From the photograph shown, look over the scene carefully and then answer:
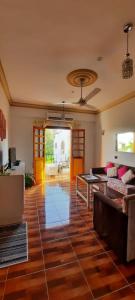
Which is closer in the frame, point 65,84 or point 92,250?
point 92,250

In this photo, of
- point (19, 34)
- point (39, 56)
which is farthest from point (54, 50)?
point (19, 34)

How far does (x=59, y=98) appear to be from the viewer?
4.88m

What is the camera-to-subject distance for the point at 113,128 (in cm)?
534

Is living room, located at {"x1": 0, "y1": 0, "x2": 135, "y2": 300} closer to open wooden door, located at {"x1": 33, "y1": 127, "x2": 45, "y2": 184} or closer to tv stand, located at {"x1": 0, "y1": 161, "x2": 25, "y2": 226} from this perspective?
tv stand, located at {"x1": 0, "y1": 161, "x2": 25, "y2": 226}

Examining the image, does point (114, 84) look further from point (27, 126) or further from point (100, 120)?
point (27, 126)

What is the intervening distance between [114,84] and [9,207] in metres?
3.56

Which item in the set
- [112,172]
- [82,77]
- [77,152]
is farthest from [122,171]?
[82,77]

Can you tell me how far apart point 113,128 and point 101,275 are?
443 centimetres

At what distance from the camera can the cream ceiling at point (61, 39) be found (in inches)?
65.9

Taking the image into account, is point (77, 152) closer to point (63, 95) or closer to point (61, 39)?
point (63, 95)

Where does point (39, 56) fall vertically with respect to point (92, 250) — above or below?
above

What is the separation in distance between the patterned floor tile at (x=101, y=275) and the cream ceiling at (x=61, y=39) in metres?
2.93

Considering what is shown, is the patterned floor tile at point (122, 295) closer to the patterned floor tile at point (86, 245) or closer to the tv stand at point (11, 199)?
the patterned floor tile at point (86, 245)

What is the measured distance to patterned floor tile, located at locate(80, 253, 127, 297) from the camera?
4.99ft
